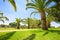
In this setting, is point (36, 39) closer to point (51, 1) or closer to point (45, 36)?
point (45, 36)

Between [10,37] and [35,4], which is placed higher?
[35,4]

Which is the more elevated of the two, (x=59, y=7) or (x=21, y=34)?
(x=59, y=7)

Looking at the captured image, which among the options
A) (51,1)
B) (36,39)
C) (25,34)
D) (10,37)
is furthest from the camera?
(51,1)

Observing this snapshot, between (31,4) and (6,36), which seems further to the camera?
(31,4)

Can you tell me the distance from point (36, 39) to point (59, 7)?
835 centimetres

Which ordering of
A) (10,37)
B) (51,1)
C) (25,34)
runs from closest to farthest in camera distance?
(10,37) → (25,34) → (51,1)

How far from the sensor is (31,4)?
24203mm

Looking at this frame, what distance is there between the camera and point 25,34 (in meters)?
19.8

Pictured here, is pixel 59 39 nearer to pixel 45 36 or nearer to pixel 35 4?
pixel 45 36

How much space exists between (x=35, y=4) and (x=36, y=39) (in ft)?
26.5

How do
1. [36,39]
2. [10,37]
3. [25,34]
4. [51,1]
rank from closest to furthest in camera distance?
[36,39] < [10,37] < [25,34] < [51,1]

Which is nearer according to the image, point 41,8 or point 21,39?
point 21,39

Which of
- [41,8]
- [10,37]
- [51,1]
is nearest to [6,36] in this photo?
[10,37]

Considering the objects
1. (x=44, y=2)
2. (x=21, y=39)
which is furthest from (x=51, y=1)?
(x=21, y=39)
